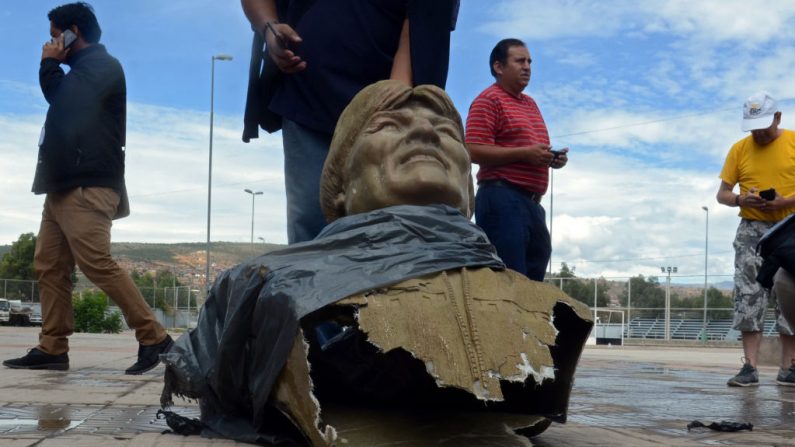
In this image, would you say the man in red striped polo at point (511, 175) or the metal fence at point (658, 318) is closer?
the man in red striped polo at point (511, 175)

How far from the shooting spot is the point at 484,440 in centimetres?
231

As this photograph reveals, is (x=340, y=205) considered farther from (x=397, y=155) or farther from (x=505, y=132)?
(x=505, y=132)

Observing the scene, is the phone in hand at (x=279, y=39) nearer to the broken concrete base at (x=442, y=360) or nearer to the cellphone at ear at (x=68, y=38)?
the broken concrete base at (x=442, y=360)

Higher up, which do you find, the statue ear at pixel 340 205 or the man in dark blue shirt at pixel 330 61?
the man in dark blue shirt at pixel 330 61

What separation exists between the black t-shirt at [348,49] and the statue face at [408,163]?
1.52 feet

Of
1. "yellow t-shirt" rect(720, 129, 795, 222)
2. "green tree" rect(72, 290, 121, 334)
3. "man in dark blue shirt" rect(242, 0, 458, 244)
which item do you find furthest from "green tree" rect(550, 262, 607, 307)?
"man in dark blue shirt" rect(242, 0, 458, 244)

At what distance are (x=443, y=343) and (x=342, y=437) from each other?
0.39 metres

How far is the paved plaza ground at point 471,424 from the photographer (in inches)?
96.2

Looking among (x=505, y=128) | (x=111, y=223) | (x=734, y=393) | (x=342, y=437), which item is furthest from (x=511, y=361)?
(x=111, y=223)

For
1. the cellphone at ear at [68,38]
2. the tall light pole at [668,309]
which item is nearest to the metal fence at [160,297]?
the tall light pole at [668,309]

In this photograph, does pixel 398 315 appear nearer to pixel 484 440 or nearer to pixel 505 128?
pixel 484 440

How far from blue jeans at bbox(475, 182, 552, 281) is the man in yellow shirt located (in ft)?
5.85

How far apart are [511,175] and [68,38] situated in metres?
2.87

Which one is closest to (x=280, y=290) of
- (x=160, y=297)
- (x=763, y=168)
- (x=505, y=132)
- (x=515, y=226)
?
(x=515, y=226)
